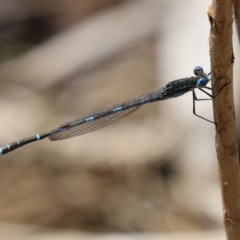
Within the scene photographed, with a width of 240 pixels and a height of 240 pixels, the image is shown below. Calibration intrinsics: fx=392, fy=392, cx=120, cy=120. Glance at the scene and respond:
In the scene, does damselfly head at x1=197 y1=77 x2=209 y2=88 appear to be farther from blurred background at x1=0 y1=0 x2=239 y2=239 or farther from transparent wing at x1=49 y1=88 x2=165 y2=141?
blurred background at x1=0 y1=0 x2=239 y2=239

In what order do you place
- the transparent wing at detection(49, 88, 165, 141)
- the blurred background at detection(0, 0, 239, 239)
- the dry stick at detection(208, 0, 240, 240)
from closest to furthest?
the dry stick at detection(208, 0, 240, 240) → the transparent wing at detection(49, 88, 165, 141) → the blurred background at detection(0, 0, 239, 239)

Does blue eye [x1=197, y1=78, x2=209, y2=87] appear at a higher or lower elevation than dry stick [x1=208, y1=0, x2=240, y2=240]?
higher

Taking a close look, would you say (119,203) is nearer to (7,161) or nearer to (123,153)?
(123,153)

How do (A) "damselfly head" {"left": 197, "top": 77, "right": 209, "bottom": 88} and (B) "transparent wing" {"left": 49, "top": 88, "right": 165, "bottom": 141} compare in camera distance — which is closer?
(A) "damselfly head" {"left": 197, "top": 77, "right": 209, "bottom": 88}

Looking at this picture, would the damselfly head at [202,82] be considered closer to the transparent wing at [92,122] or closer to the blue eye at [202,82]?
the blue eye at [202,82]

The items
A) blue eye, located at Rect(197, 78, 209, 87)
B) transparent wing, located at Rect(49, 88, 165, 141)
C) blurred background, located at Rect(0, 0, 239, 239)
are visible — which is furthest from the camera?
blurred background, located at Rect(0, 0, 239, 239)

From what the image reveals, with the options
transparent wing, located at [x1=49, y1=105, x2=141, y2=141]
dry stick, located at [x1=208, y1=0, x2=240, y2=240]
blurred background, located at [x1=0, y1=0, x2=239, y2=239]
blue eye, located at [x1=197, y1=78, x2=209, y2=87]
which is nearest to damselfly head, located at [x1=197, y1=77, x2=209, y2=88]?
blue eye, located at [x1=197, y1=78, x2=209, y2=87]

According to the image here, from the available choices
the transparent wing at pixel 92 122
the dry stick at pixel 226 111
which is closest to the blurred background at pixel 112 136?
the transparent wing at pixel 92 122
